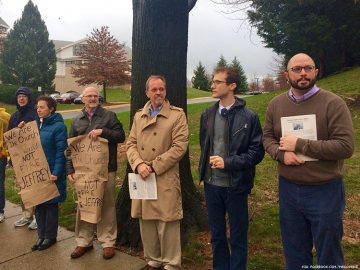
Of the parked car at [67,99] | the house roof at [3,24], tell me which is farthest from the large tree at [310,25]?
the house roof at [3,24]

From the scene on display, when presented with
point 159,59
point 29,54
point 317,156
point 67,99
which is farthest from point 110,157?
point 29,54

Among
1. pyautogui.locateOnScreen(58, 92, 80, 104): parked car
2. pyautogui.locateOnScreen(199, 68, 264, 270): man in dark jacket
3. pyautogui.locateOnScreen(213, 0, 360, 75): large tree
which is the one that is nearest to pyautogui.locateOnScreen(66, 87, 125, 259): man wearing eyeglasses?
pyautogui.locateOnScreen(199, 68, 264, 270): man in dark jacket

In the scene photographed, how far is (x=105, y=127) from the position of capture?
4.18 meters

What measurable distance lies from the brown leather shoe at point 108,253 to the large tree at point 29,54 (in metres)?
43.5

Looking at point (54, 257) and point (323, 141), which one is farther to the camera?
point (54, 257)

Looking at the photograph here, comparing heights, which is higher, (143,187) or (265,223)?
(143,187)

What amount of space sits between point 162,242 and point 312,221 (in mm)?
1560

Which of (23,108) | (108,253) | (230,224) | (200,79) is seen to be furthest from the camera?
(200,79)

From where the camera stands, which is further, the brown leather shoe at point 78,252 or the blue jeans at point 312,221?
the brown leather shoe at point 78,252

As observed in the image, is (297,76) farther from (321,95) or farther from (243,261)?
(243,261)

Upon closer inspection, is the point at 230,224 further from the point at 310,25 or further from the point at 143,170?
the point at 310,25

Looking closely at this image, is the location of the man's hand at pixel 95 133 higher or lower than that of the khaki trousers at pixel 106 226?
higher

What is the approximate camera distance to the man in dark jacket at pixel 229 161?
335cm

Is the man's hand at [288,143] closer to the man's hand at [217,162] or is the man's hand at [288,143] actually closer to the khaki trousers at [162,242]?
the man's hand at [217,162]
